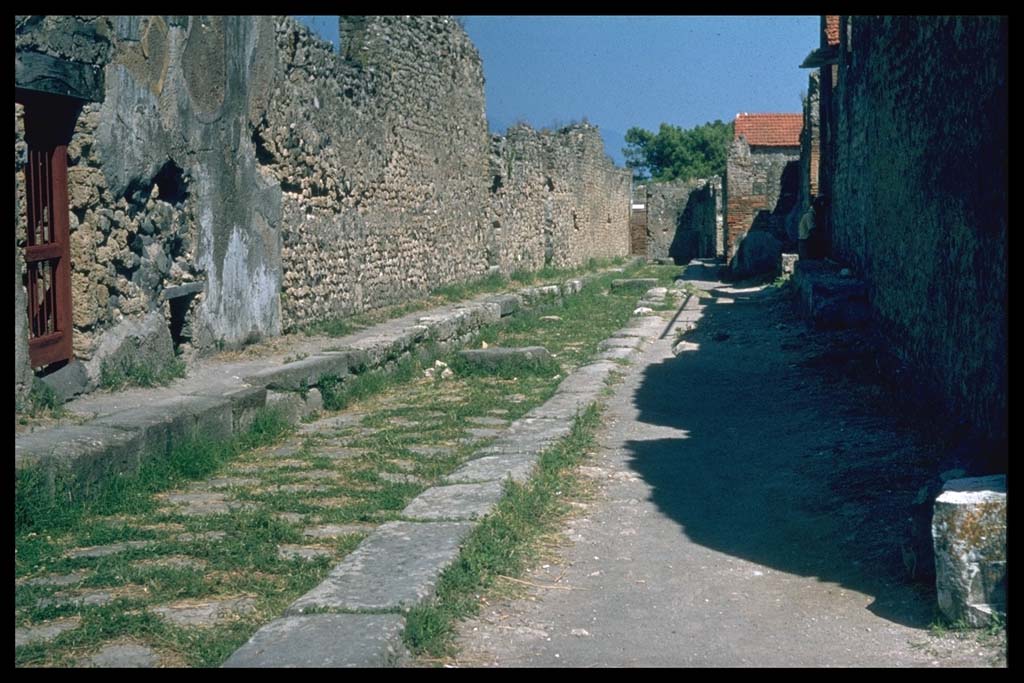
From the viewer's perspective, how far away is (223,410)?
6113 millimetres

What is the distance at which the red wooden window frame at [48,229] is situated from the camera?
578 centimetres

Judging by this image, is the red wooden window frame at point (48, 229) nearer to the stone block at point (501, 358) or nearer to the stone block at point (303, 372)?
the stone block at point (303, 372)

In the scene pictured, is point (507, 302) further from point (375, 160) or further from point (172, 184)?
point (172, 184)

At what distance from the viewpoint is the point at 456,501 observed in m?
4.60

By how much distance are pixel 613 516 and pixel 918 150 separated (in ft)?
12.0

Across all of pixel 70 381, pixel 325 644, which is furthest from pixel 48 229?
pixel 325 644

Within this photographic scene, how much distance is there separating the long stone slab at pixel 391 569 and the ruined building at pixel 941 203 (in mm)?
2120

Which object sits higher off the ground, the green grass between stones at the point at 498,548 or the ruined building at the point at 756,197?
the ruined building at the point at 756,197

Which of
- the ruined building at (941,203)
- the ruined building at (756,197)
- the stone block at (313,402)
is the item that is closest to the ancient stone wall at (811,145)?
the ruined building at (756,197)

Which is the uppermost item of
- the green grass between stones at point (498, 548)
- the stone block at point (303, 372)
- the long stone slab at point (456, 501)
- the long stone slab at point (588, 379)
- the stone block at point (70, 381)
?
the stone block at point (70, 381)

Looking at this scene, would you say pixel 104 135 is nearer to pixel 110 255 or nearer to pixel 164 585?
pixel 110 255

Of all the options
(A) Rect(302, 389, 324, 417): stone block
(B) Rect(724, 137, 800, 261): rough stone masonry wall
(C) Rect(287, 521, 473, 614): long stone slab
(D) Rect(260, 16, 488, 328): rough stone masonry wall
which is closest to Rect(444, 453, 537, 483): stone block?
(C) Rect(287, 521, 473, 614): long stone slab

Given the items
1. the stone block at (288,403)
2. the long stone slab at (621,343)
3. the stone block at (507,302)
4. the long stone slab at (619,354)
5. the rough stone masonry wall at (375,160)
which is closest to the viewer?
the stone block at (288,403)
